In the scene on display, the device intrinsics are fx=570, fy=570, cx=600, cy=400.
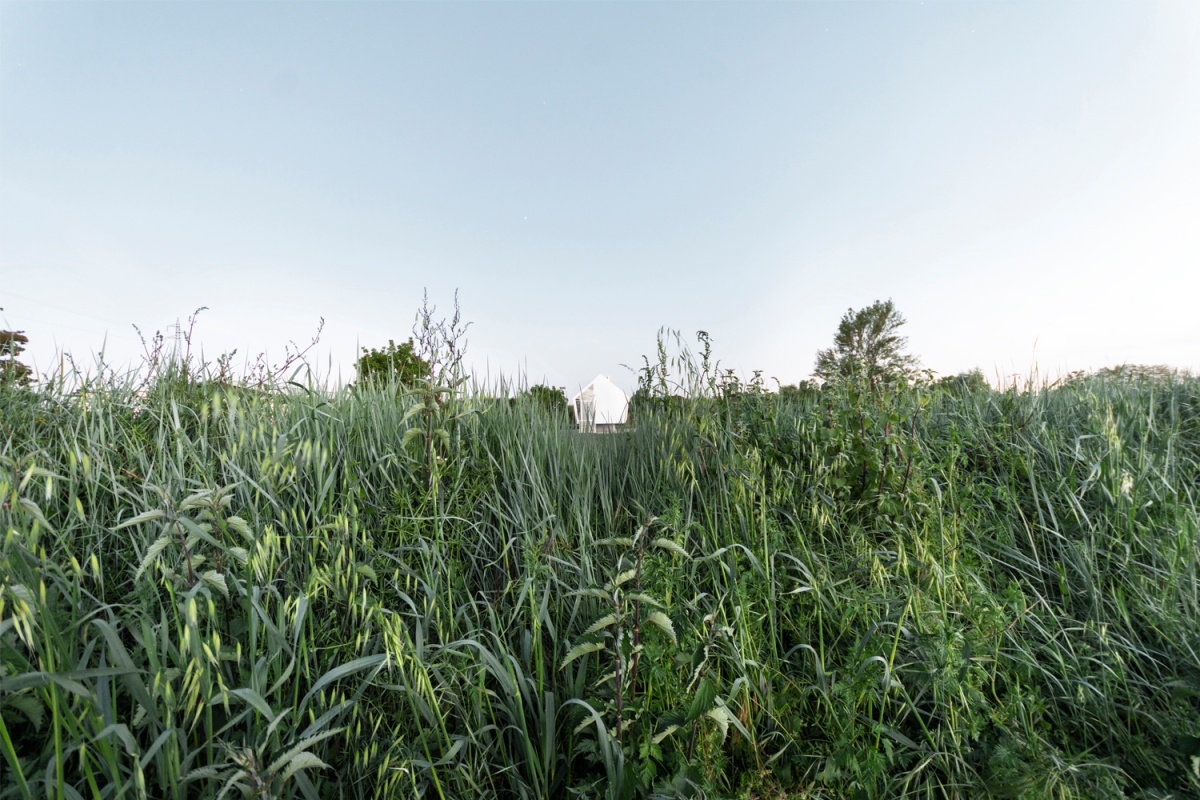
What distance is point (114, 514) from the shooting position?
2412 mm

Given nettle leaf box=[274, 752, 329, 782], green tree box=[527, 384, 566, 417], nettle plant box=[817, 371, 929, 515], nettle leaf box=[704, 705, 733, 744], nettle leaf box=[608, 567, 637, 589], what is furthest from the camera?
green tree box=[527, 384, 566, 417]

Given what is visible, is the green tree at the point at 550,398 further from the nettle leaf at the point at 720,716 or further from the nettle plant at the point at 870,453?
the nettle leaf at the point at 720,716

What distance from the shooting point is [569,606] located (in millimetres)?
2361

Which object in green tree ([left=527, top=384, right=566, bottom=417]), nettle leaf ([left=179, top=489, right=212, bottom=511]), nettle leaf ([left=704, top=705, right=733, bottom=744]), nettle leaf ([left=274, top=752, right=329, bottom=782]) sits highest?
green tree ([left=527, top=384, right=566, bottom=417])

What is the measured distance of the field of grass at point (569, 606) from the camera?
1.62m

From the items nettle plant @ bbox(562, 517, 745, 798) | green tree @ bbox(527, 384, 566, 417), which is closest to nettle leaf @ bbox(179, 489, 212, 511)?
nettle plant @ bbox(562, 517, 745, 798)

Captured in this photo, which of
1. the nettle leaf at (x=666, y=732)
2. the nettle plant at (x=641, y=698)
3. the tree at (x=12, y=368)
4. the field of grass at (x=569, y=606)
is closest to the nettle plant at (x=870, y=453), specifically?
the field of grass at (x=569, y=606)

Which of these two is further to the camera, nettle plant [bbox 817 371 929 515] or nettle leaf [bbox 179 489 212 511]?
nettle plant [bbox 817 371 929 515]

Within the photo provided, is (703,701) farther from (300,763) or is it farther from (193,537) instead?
(193,537)

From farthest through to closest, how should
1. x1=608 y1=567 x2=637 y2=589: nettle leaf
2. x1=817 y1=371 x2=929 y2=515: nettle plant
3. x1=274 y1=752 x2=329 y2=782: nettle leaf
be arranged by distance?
x1=817 y1=371 x2=929 y2=515: nettle plant, x1=608 y1=567 x2=637 y2=589: nettle leaf, x1=274 y1=752 x2=329 y2=782: nettle leaf

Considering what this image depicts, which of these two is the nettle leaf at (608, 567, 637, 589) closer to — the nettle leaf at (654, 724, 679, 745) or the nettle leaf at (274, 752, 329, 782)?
the nettle leaf at (654, 724, 679, 745)

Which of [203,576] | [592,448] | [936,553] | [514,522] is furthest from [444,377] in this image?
[936,553]

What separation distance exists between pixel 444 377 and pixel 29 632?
1.71m

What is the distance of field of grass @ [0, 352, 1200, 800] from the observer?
1622 mm
